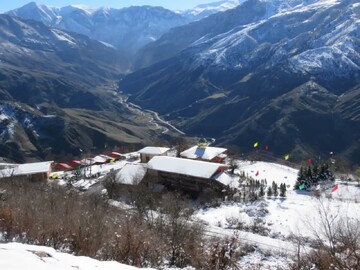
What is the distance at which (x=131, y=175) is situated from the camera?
213 ft

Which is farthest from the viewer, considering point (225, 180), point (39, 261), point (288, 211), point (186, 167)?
point (186, 167)

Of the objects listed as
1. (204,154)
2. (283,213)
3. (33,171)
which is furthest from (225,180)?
(33,171)

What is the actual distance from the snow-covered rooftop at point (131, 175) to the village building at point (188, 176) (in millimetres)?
1689

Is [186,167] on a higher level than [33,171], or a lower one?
higher

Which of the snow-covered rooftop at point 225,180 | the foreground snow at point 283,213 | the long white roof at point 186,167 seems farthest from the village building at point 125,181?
the snow-covered rooftop at point 225,180

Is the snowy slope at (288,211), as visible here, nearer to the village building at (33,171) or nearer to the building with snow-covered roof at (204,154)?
the building with snow-covered roof at (204,154)

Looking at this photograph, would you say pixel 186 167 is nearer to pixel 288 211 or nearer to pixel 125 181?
pixel 125 181

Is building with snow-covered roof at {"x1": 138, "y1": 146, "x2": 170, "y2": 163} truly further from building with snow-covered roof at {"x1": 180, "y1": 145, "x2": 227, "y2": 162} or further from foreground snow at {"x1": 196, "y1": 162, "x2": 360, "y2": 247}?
foreground snow at {"x1": 196, "y1": 162, "x2": 360, "y2": 247}

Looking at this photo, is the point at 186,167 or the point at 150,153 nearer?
the point at 186,167

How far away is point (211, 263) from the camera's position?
64.1 ft

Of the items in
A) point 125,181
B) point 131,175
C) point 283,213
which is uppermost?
point 131,175

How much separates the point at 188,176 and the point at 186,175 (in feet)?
1.17

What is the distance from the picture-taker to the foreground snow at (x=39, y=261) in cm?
1080

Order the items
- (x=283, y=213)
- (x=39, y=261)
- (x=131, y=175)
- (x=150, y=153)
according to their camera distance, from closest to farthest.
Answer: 1. (x=39, y=261)
2. (x=283, y=213)
3. (x=131, y=175)
4. (x=150, y=153)
